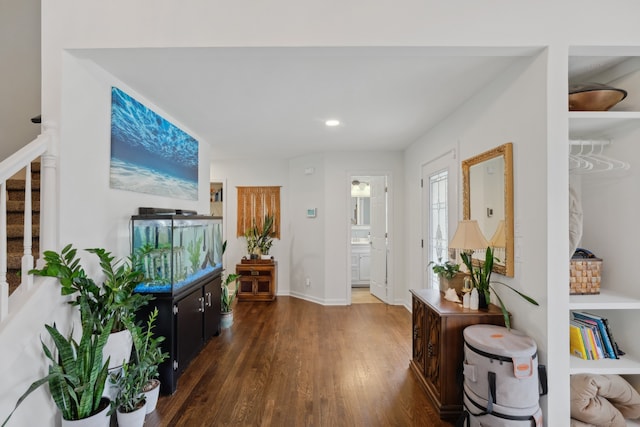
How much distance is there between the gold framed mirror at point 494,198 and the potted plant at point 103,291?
2.45m

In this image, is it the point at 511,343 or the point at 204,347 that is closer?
the point at 511,343

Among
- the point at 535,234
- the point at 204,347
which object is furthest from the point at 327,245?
the point at 535,234

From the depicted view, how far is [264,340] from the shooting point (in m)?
3.12

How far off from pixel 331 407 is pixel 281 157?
3831mm

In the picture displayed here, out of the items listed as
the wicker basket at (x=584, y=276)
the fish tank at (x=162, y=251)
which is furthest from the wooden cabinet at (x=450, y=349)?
the fish tank at (x=162, y=251)

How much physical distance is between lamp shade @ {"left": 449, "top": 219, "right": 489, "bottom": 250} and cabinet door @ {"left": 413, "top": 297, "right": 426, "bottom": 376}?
0.60 meters

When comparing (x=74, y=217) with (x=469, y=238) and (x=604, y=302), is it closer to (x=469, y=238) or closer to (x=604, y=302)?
(x=469, y=238)

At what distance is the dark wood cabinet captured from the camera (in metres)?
2.18

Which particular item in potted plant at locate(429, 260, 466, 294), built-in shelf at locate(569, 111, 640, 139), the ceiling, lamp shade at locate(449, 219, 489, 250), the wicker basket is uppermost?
the ceiling

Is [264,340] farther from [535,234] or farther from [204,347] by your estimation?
[535,234]

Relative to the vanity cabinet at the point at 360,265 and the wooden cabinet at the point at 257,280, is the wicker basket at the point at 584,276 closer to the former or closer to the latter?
the wooden cabinet at the point at 257,280

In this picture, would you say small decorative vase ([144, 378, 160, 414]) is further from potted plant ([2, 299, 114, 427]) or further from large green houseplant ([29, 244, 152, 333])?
large green houseplant ([29, 244, 152, 333])

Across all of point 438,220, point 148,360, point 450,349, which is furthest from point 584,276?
point 148,360

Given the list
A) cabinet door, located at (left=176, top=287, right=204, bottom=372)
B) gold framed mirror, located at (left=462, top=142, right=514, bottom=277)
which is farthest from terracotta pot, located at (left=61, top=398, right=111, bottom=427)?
gold framed mirror, located at (left=462, top=142, right=514, bottom=277)
